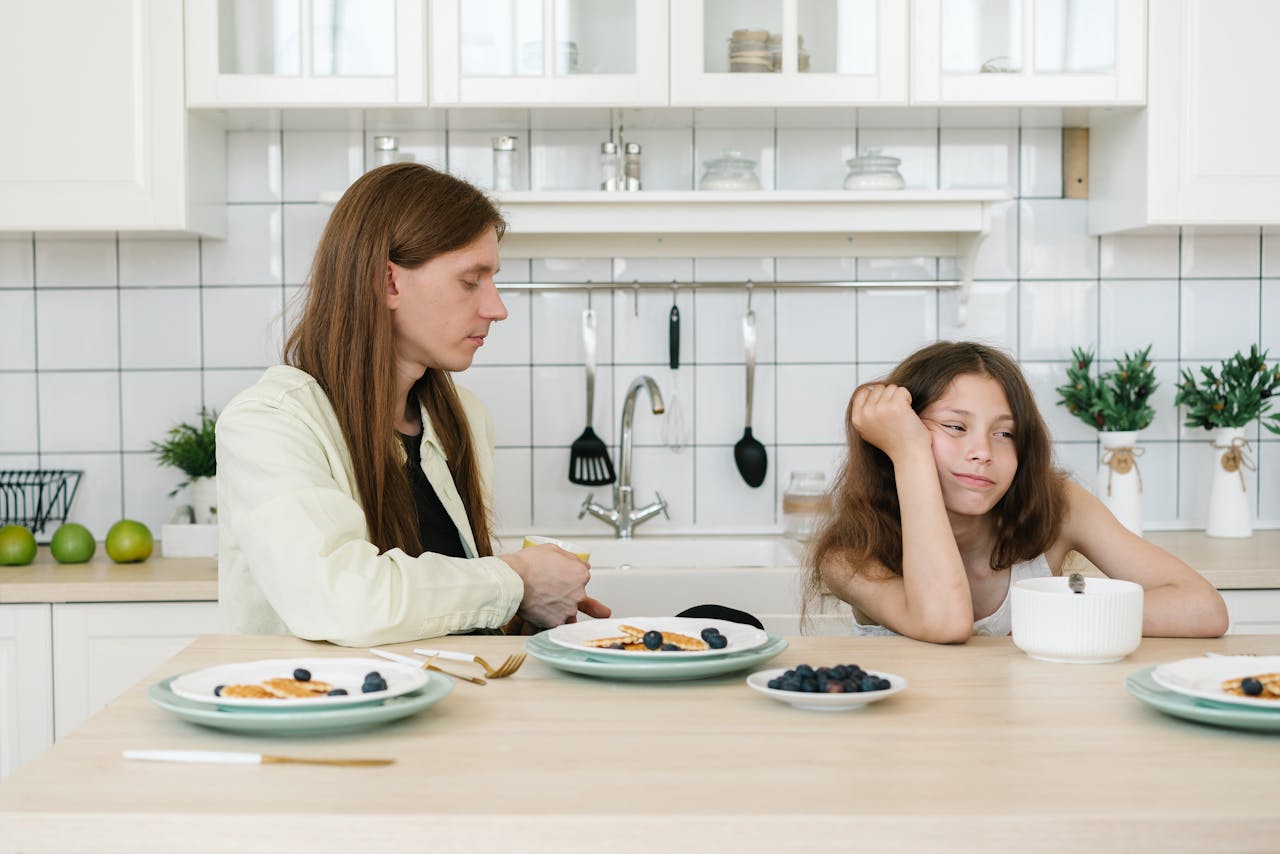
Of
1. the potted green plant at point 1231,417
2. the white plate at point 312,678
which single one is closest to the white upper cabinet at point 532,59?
the potted green plant at point 1231,417

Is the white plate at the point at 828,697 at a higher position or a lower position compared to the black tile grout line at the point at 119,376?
lower

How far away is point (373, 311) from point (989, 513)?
86 centimetres

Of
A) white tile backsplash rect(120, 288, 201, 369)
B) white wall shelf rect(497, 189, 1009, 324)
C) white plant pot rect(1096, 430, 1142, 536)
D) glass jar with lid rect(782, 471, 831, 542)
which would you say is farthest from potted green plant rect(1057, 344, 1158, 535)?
white tile backsplash rect(120, 288, 201, 369)

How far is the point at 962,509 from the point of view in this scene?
1687mm

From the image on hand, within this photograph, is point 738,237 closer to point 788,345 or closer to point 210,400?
point 788,345

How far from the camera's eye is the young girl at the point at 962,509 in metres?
1.53

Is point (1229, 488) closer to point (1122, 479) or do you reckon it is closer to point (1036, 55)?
point (1122, 479)

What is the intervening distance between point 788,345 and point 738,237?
0.26 meters

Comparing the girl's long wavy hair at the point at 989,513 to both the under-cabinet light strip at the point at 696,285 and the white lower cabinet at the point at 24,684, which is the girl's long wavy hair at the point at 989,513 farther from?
the white lower cabinet at the point at 24,684

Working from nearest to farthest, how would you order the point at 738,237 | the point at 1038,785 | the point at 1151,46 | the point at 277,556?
1. the point at 1038,785
2. the point at 277,556
3. the point at 1151,46
4. the point at 738,237

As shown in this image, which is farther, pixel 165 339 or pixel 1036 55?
pixel 165 339

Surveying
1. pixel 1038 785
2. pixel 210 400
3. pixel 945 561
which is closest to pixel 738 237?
pixel 210 400

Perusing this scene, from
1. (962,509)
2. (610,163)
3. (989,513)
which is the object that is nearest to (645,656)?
(962,509)

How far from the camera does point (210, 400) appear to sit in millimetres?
2816
